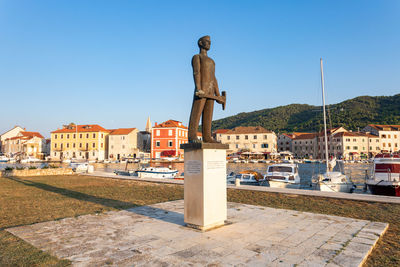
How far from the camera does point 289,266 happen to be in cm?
393

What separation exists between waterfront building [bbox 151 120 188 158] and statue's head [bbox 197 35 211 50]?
5704 centimetres

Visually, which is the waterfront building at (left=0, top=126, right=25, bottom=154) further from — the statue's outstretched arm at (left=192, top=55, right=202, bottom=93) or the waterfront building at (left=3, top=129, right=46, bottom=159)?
the statue's outstretched arm at (left=192, top=55, right=202, bottom=93)

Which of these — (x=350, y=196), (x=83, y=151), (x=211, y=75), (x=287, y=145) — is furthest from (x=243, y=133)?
(x=211, y=75)

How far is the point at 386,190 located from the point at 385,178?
5.68 feet

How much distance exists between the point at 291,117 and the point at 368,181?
457 feet

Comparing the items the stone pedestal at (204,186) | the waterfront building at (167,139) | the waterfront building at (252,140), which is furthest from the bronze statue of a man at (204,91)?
the waterfront building at (252,140)

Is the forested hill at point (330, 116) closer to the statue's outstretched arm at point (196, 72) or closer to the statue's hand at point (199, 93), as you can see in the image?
the statue's outstretched arm at point (196, 72)

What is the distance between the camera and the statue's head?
22.9ft

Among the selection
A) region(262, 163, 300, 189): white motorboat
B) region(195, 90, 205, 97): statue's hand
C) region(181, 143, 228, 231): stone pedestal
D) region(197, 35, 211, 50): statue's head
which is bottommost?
region(262, 163, 300, 189): white motorboat

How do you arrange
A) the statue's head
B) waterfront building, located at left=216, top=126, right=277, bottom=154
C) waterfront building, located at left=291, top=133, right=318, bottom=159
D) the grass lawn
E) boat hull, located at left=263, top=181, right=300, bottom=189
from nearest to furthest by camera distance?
1. the grass lawn
2. the statue's head
3. boat hull, located at left=263, top=181, right=300, bottom=189
4. waterfront building, located at left=216, top=126, right=277, bottom=154
5. waterfront building, located at left=291, top=133, right=318, bottom=159

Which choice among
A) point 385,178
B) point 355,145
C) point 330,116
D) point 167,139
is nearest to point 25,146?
point 167,139

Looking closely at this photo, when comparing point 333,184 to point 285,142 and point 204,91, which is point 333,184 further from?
point 285,142

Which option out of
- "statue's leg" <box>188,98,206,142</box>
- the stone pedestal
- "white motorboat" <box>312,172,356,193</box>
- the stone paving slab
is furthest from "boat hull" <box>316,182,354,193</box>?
"statue's leg" <box>188,98,206,142</box>

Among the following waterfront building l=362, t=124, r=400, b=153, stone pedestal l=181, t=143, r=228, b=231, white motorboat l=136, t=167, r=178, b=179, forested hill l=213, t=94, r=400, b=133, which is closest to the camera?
stone pedestal l=181, t=143, r=228, b=231
